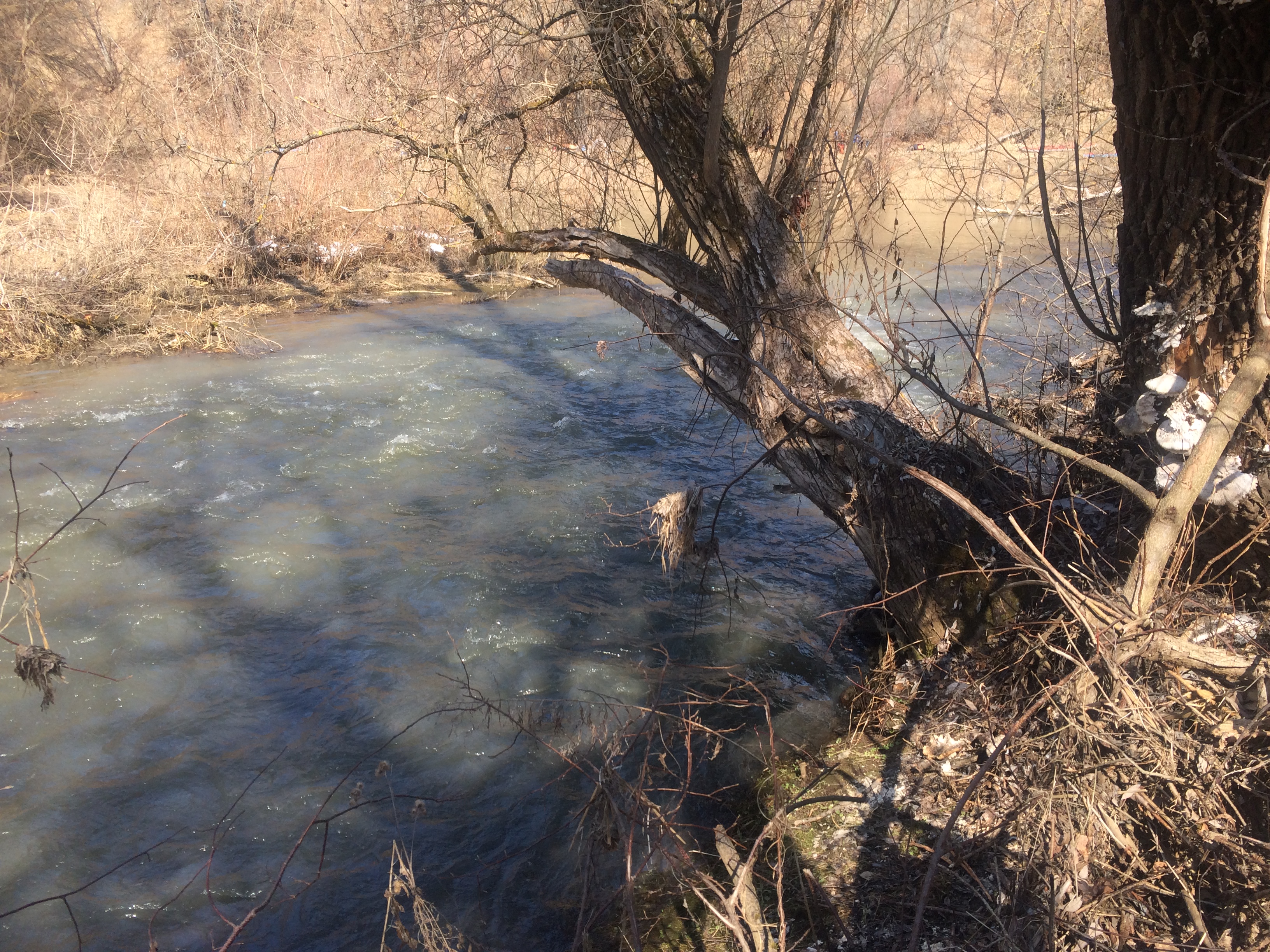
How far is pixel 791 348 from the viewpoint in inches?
195

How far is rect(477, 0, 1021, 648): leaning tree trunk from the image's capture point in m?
4.39

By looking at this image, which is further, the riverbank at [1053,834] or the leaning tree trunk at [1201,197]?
the leaning tree trunk at [1201,197]

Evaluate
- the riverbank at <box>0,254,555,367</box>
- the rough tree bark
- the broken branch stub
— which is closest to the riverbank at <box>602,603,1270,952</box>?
the rough tree bark

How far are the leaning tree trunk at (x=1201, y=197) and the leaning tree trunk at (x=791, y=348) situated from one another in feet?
3.36

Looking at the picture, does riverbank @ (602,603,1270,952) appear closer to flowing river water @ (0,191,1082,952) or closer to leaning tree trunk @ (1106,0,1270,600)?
leaning tree trunk @ (1106,0,1270,600)

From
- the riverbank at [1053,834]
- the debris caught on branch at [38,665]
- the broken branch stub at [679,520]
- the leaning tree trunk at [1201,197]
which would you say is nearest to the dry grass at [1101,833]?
the riverbank at [1053,834]

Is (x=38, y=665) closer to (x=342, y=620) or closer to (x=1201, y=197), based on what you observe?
(x=342, y=620)

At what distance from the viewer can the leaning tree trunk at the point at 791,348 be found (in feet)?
14.4

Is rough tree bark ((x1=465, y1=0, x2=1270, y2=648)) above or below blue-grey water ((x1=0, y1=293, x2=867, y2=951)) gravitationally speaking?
above

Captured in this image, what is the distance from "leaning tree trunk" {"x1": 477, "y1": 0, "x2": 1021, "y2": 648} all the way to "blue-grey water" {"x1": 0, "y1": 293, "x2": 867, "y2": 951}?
0.88 meters

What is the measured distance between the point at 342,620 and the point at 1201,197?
16.2ft

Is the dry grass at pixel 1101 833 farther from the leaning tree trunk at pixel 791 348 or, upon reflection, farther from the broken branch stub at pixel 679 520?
the broken branch stub at pixel 679 520

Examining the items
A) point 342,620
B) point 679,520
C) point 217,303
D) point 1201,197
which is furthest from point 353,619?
point 217,303

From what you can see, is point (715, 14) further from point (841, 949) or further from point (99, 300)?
point (99, 300)
